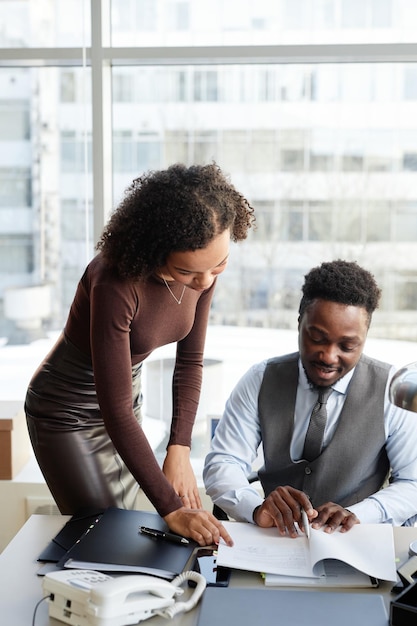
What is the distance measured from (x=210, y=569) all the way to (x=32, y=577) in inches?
12.6

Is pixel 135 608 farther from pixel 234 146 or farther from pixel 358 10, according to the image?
pixel 358 10

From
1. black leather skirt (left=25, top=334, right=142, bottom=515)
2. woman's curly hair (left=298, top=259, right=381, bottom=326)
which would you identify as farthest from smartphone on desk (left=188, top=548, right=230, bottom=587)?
woman's curly hair (left=298, top=259, right=381, bottom=326)

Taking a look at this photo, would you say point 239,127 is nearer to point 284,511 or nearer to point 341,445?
point 341,445

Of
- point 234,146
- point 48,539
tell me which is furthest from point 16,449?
point 48,539

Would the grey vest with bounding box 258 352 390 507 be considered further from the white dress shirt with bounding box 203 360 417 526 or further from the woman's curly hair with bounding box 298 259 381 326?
the woman's curly hair with bounding box 298 259 381 326

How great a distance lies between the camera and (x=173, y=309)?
185cm

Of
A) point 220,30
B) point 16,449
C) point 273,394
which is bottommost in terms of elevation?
point 16,449

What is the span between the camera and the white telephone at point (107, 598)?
1201mm

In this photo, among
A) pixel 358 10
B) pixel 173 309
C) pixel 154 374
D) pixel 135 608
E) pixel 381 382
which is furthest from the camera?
pixel 154 374

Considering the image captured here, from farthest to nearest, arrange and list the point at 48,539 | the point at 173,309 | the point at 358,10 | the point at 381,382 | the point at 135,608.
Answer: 1. the point at 358,10
2. the point at 381,382
3. the point at 173,309
4. the point at 48,539
5. the point at 135,608

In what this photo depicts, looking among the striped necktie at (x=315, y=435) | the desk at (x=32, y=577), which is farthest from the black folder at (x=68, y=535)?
the striped necktie at (x=315, y=435)

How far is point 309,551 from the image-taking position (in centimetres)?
150

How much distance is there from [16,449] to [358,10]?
88.6 inches

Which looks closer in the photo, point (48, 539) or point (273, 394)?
point (48, 539)
